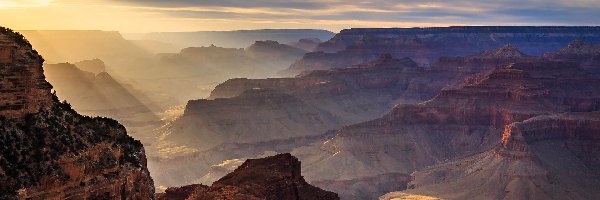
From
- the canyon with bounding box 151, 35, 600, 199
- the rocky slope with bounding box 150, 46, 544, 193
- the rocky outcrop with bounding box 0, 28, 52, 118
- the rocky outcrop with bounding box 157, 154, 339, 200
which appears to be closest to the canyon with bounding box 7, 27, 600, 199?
the rocky outcrop with bounding box 0, 28, 52, 118

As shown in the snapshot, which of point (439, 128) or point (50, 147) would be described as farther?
point (439, 128)

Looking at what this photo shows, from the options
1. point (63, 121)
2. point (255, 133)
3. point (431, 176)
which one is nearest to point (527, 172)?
point (431, 176)

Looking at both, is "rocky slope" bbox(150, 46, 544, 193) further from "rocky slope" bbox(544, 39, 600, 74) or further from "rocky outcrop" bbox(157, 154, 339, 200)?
"rocky outcrop" bbox(157, 154, 339, 200)

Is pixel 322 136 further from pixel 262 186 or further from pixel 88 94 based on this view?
pixel 262 186

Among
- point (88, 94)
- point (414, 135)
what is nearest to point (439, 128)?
point (414, 135)

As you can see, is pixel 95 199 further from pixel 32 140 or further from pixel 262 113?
pixel 262 113

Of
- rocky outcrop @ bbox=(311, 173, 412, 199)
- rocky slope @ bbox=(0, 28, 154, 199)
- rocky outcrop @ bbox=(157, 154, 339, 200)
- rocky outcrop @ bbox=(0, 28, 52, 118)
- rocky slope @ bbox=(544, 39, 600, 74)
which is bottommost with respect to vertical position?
rocky outcrop @ bbox=(311, 173, 412, 199)
